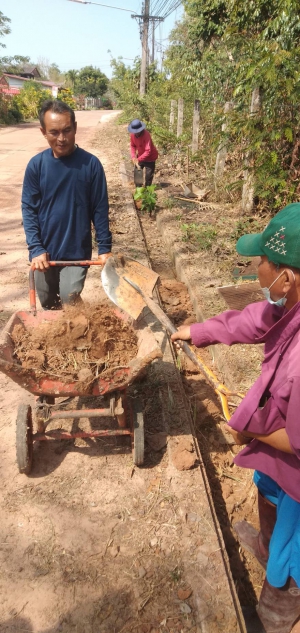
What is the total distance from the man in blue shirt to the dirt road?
120 cm

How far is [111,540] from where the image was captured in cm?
235

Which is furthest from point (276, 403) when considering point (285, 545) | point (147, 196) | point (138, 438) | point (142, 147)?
point (142, 147)

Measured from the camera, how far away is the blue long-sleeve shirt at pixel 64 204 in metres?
3.10

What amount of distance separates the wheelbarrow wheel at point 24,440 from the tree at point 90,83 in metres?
84.5

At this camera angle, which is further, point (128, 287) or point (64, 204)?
point (64, 204)

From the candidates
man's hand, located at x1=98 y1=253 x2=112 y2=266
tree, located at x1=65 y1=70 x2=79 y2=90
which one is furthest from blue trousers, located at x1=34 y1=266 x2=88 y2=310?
tree, located at x1=65 y1=70 x2=79 y2=90

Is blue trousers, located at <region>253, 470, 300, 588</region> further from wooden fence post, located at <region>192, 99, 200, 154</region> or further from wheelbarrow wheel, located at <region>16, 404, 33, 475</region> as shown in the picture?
wooden fence post, located at <region>192, 99, 200, 154</region>

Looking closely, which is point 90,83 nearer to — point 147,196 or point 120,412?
point 147,196

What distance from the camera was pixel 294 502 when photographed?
177cm

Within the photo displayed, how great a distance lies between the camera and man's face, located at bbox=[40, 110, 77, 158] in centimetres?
284

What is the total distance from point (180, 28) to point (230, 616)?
2920 centimetres

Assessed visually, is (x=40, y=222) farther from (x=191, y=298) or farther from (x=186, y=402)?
(x=191, y=298)

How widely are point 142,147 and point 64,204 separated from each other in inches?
271

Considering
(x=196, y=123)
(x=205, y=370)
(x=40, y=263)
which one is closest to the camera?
(x=205, y=370)
